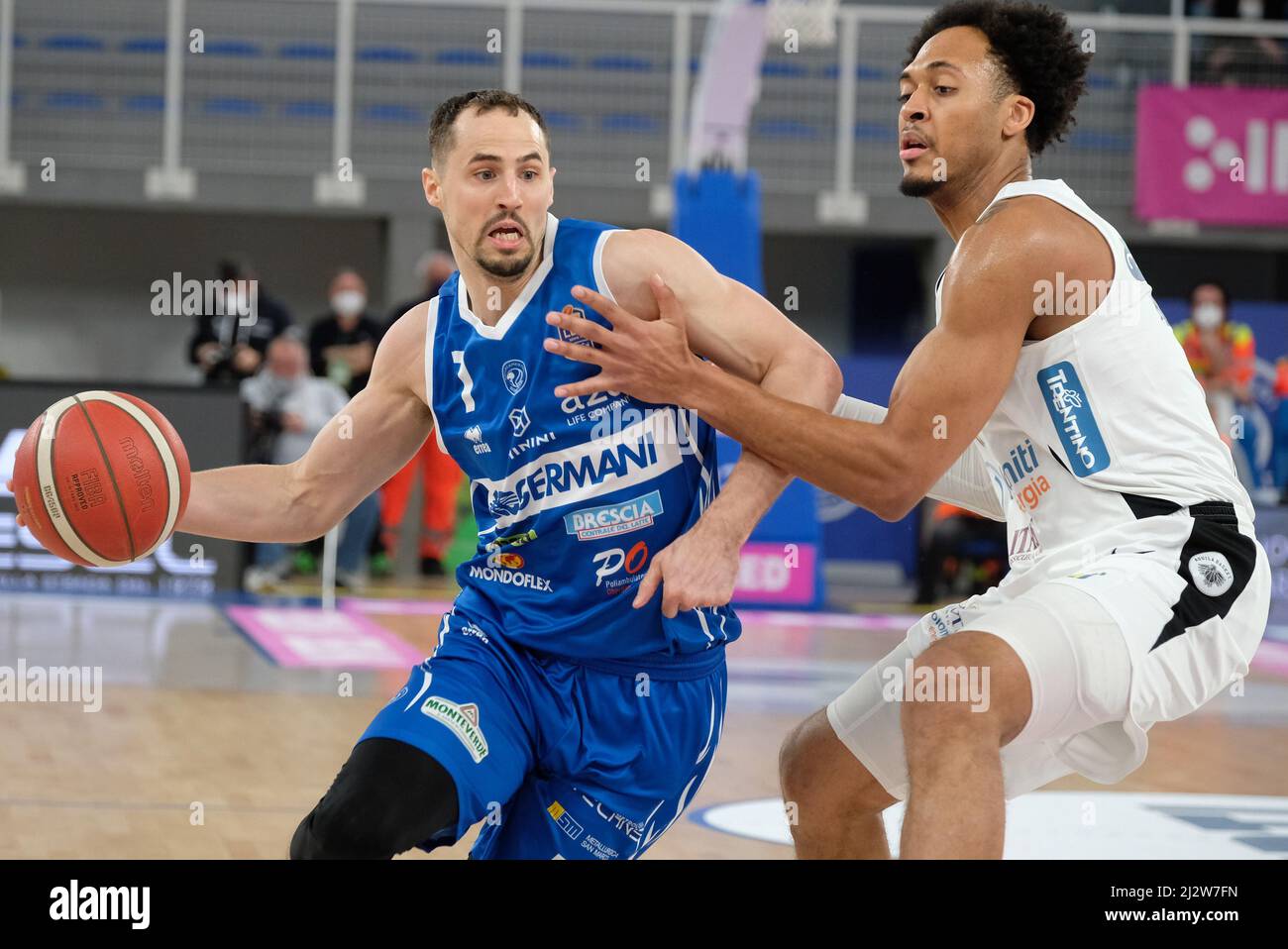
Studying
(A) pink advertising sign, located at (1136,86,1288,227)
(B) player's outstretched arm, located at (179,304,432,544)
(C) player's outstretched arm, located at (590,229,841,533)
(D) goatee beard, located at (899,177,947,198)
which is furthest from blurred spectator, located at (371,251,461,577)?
(D) goatee beard, located at (899,177,947,198)

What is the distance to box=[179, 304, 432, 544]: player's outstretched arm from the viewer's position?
371 centimetres

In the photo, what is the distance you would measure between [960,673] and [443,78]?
13.0 metres

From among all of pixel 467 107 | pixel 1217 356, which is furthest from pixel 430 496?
pixel 467 107

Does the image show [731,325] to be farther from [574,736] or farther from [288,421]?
[288,421]

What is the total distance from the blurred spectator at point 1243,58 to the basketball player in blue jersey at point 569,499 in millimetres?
13090

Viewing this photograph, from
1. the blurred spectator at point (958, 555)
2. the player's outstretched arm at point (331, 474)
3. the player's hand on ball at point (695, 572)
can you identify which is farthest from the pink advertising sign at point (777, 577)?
the player's hand on ball at point (695, 572)

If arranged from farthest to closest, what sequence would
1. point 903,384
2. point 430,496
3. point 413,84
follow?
point 413,84 < point 430,496 < point 903,384

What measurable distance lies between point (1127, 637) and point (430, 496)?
1006 cm

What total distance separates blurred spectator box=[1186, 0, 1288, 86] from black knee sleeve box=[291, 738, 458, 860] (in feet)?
45.5

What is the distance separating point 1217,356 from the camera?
11633mm

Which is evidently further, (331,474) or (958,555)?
(958,555)

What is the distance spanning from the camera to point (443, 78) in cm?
1497

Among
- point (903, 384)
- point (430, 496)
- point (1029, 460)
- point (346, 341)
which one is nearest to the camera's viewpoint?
point (903, 384)

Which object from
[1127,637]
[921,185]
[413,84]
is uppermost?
[413,84]
